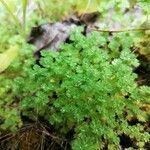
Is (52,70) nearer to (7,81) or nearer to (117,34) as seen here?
(7,81)

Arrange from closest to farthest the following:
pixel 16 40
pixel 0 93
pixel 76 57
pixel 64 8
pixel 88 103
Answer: pixel 88 103, pixel 76 57, pixel 0 93, pixel 16 40, pixel 64 8

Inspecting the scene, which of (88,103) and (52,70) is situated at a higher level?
(52,70)

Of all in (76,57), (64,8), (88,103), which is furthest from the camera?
(64,8)

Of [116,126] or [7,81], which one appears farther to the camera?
[7,81]

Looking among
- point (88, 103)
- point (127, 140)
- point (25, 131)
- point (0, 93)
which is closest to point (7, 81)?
point (0, 93)

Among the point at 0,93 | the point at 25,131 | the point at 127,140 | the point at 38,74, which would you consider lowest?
the point at 127,140

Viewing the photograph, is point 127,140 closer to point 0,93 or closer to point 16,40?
point 0,93
